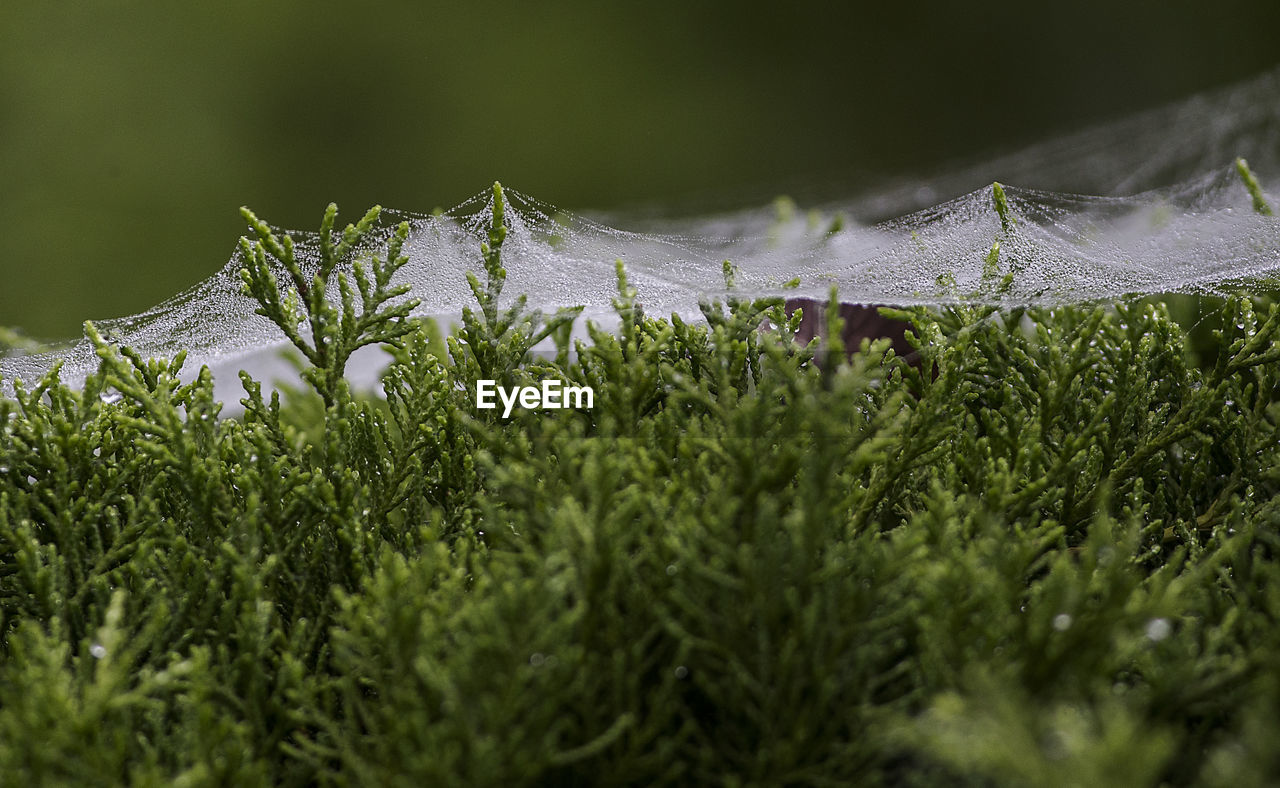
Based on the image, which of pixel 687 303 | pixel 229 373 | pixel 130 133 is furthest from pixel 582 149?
pixel 687 303

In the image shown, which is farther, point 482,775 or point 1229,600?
point 1229,600

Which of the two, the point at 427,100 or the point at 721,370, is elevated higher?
the point at 427,100

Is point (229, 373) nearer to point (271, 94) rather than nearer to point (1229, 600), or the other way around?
point (1229, 600)

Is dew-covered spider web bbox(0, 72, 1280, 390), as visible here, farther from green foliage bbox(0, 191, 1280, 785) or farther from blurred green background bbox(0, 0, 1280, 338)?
blurred green background bbox(0, 0, 1280, 338)

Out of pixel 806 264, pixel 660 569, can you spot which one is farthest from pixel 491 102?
pixel 660 569

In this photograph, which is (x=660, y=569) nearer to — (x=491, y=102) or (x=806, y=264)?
(x=806, y=264)

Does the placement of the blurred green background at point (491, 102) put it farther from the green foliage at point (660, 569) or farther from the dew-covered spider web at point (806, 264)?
the green foliage at point (660, 569)

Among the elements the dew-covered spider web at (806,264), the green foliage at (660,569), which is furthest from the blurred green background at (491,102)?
the green foliage at (660,569)
